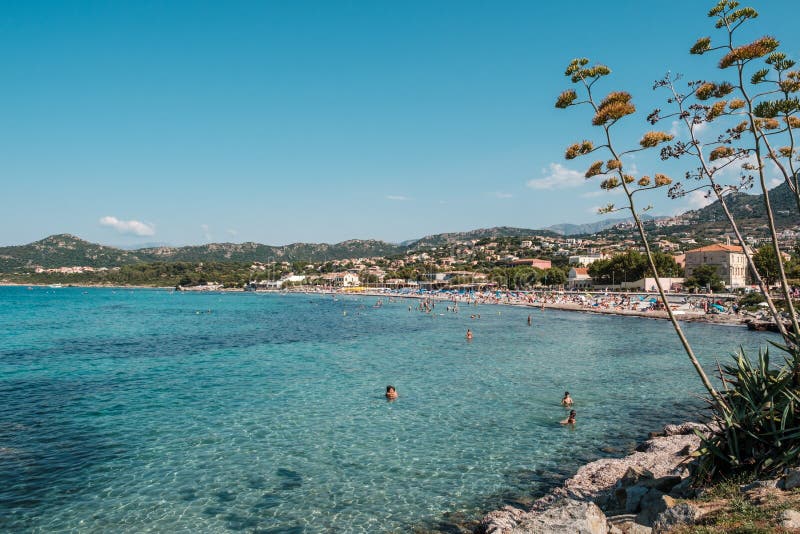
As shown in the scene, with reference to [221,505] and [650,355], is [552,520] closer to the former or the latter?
[221,505]

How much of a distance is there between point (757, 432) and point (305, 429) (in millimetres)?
12204

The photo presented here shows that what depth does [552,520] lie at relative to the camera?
25.1 ft

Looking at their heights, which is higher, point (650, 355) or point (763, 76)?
point (763, 76)

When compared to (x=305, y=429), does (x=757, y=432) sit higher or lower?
higher

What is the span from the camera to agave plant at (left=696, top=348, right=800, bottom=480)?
7.60 meters

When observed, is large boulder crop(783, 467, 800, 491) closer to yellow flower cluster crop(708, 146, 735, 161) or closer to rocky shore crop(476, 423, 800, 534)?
rocky shore crop(476, 423, 800, 534)

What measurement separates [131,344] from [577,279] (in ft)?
380

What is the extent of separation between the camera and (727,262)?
108 meters

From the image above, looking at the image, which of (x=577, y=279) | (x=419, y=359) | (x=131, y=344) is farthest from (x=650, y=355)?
(x=577, y=279)

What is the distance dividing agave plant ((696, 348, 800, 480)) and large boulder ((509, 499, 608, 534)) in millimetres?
2262

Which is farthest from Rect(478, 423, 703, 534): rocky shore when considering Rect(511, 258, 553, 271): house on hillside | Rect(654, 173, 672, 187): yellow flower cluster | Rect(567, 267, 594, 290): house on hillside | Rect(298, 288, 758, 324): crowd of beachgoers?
Rect(511, 258, 553, 271): house on hillside

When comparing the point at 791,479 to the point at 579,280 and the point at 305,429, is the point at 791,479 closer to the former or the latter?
the point at 305,429

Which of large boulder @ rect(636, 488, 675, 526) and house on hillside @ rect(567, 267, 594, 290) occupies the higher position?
house on hillside @ rect(567, 267, 594, 290)

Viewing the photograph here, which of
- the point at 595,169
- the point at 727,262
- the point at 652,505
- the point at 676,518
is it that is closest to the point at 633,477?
the point at 652,505
